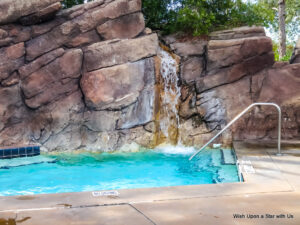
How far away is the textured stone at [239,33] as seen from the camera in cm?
944

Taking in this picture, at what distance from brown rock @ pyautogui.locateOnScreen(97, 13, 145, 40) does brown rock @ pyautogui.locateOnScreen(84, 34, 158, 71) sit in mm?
306

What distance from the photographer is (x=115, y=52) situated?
888 cm

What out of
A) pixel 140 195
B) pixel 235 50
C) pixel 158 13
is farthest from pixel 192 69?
pixel 140 195

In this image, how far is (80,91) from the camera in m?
8.89

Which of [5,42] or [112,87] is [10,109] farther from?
[112,87]

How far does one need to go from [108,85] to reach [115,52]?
890 millimetres

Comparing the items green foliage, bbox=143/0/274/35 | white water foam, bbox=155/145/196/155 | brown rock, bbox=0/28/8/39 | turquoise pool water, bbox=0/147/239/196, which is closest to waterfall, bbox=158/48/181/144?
white water foam, bbox=155/145/196/155

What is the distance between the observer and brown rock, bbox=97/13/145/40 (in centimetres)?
916

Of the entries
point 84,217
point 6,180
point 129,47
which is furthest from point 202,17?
point 84,217

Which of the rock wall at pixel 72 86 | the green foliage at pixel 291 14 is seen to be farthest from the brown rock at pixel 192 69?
the green foliage at pixel 291 14

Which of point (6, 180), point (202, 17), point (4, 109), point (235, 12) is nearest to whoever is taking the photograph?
point (6, 180)

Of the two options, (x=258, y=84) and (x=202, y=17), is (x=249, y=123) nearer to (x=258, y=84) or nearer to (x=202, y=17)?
(x=258, y=84)

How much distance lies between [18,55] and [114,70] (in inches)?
96.9

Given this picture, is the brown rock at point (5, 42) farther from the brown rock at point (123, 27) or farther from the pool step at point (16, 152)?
the pool step at point (16, 152)
